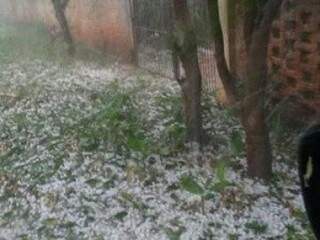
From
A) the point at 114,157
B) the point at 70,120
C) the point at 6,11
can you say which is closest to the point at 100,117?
the point at 70,120

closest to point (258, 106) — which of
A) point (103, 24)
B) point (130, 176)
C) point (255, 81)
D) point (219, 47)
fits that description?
point (255, 81)

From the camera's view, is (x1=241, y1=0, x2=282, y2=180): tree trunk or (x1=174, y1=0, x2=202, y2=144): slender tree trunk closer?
(x1=241, y1=0, x2=282, y2=180): tree trunk

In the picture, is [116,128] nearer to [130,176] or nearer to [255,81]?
[130,176]

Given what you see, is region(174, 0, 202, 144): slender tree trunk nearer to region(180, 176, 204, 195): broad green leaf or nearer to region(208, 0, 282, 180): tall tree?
region(208, 0, 282, 180): tall tree

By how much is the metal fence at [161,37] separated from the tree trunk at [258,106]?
247cm

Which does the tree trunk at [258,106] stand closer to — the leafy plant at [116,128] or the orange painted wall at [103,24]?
the leafy plant at [116,128]

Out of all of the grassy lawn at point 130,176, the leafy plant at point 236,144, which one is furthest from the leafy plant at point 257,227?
the leafy plant at point 236,144

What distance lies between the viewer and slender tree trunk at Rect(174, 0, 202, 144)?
15.4ft

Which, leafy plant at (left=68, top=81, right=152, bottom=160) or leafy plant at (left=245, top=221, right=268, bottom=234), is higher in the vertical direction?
leafy plant at (left=68, top=81, right=152, bottom=160)

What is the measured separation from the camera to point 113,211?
13.4 ft

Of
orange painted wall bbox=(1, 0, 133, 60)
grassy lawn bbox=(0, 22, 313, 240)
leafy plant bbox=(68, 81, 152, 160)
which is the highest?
orange painted wall bbox=(1, 0, 133, 60)

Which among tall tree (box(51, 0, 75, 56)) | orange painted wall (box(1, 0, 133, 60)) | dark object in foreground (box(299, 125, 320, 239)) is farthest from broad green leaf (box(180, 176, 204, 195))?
tall tree (box(51, 0, 75, 56))

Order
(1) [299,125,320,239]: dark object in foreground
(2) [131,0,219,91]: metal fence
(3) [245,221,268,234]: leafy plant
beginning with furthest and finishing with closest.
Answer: (2) [131,0,219,91]: metal fence, (3) [245,221,268,234]: leafy plant, (1) [299,125,320,239]: dark object in foreground

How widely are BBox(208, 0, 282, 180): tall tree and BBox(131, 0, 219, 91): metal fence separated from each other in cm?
209
